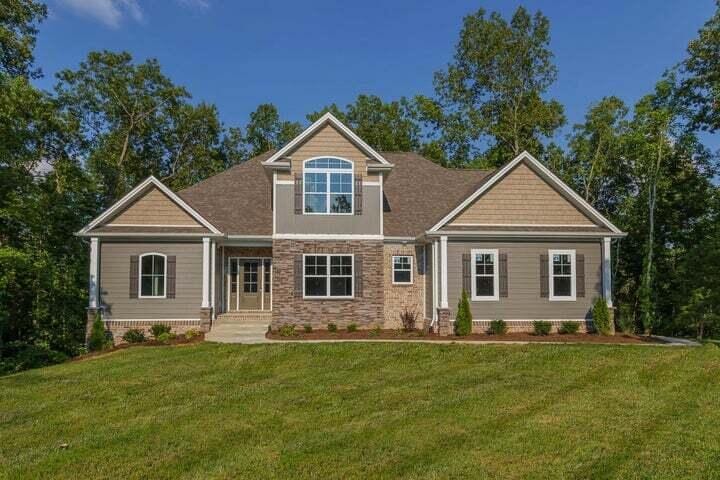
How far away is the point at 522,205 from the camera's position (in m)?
16.2

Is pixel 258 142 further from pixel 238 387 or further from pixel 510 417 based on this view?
pixel 510 417

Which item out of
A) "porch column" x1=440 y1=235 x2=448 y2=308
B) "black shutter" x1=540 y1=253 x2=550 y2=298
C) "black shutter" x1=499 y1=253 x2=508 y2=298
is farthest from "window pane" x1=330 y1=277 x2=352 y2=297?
"black shutter" x1=540 y1=253 x2=550 y2=298

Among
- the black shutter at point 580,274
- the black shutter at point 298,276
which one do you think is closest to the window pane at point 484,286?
the black shutter at point 580,274

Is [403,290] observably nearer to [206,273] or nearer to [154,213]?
[206,273]

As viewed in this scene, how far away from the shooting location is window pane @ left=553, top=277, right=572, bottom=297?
1605 centimetres

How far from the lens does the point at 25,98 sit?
17.5 metres

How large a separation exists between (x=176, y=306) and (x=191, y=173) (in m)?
21.5

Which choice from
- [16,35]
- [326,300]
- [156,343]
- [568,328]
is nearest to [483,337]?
[568,328]

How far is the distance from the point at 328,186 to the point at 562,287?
793 centimetres

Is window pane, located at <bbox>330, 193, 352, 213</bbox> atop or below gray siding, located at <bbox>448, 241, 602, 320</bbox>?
atop

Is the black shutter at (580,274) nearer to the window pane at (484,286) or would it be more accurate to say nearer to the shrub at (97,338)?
the window pane at (484,286)

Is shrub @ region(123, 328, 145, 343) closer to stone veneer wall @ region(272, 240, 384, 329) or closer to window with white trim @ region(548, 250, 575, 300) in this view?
stone veneer wall @ region(272, 240, 384, 329)

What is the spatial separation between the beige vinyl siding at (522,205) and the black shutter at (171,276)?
28.9 feet

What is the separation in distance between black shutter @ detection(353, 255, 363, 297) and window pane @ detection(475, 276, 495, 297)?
3.58m
